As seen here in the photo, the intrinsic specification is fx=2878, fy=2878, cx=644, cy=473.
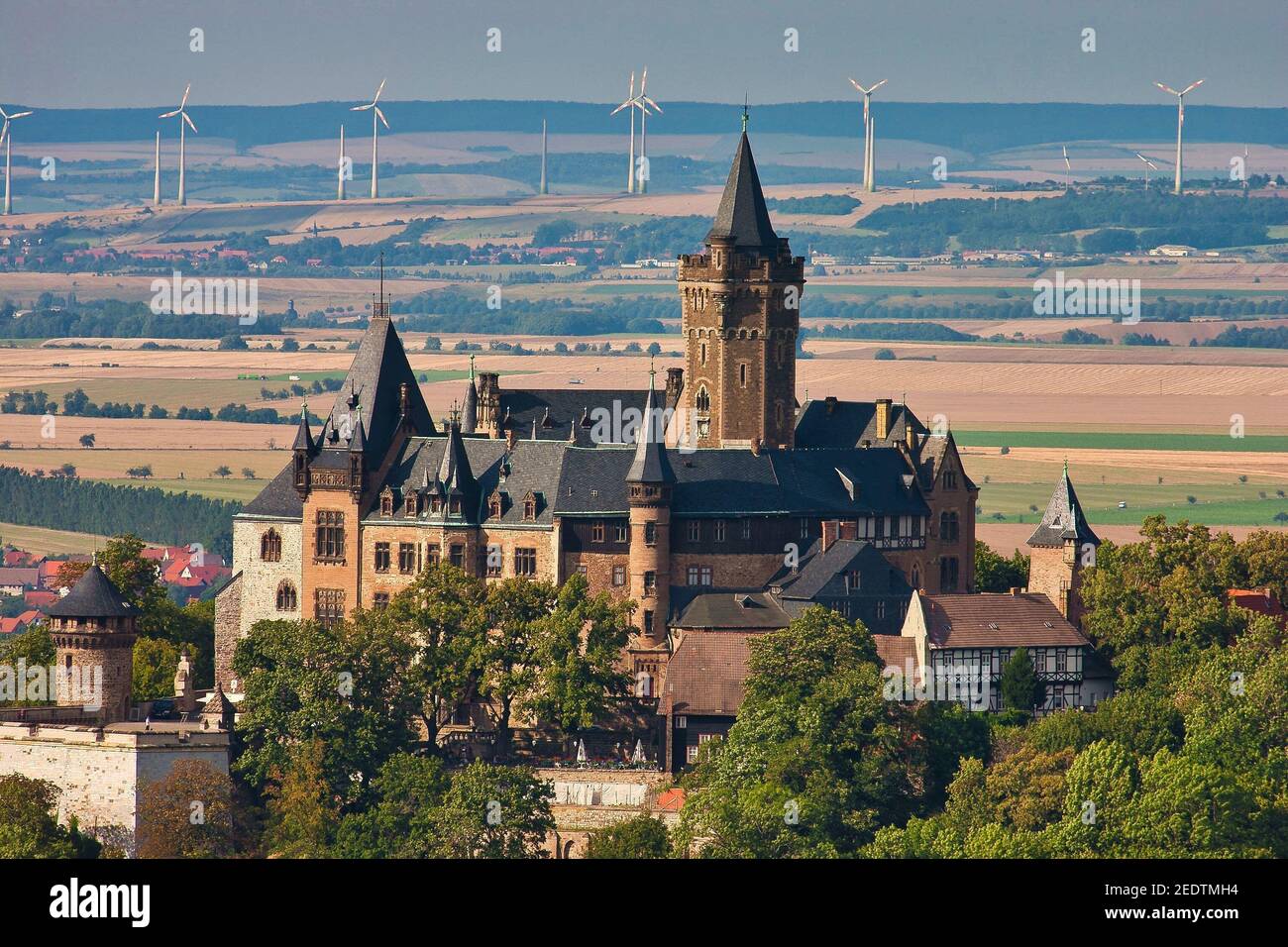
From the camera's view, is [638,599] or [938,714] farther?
[638,599]

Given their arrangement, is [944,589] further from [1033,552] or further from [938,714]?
[938,714]

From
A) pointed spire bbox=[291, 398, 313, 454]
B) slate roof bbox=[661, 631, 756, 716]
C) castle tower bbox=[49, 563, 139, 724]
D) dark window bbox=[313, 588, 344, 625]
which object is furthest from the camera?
dark window bbox=[313, 588, 344, 625]

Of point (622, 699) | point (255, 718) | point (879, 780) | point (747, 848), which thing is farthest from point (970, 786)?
point (255, 718)

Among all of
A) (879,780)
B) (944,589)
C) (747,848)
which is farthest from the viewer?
(944,589)

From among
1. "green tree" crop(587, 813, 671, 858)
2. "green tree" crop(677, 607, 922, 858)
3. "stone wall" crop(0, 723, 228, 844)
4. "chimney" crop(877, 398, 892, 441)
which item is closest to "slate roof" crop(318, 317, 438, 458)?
"chimney" crop(877, 398, 892, 441)

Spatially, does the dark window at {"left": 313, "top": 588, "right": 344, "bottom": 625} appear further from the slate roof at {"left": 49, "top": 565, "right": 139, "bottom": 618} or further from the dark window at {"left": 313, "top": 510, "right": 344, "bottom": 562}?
the slate roof at {"left": 49, "top": 565, "right": 139, "bottom": 618}

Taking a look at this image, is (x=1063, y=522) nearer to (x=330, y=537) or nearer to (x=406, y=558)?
(x=406, y=558)
